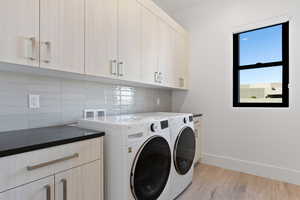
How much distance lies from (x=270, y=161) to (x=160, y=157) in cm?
178

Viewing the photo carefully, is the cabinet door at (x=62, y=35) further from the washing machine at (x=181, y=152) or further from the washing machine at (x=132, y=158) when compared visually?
the washing machine at (x=181, y=152)

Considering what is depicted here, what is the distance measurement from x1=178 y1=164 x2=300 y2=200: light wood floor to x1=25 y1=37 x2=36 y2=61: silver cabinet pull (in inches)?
75.0

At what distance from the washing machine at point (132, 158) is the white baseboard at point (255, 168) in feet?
4.98

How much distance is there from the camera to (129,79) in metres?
1.80

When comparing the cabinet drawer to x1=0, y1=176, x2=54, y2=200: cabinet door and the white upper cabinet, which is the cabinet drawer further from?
the white upper cabinet

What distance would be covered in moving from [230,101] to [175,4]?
1883 mm

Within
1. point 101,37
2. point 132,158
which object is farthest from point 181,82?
point 132,158

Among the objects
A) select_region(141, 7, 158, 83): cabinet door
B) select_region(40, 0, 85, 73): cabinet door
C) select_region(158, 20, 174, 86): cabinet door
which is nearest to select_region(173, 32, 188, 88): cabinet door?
select_region(158, 20, 174, 86): cabinet door

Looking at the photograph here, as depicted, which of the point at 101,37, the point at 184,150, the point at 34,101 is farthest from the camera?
the point at 184,150

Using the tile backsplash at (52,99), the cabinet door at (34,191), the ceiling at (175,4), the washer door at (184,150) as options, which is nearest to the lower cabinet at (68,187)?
the cabinet door at (34,191)

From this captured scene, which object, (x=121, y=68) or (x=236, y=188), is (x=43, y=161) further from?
(x=236, y=188)

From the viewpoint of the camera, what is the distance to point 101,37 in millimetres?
1484

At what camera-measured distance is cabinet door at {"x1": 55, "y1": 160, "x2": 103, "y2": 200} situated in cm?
98

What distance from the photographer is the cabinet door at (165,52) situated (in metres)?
2.28
